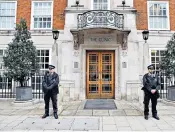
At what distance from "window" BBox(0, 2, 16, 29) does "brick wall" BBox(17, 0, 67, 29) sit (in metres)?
0.39

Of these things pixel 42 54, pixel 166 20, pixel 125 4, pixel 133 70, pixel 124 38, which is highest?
pixel 125 4

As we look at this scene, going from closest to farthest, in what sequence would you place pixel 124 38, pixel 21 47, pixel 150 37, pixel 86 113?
pixel 86 113 < pixel 21 47 < pixel 124 38 < pixel 150 37

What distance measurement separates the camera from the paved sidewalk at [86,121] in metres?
6.38

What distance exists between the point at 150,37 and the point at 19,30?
8.14 m

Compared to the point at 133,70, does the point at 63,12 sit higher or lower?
higher

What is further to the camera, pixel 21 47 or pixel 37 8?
pixel 37 8

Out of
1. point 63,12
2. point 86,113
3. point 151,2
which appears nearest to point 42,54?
point 63,12

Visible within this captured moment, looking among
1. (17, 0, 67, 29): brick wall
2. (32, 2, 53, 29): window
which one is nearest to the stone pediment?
(17, 0, 67, 29): brick wall

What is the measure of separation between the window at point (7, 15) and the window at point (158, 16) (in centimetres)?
923

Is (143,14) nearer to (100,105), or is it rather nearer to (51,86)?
(100,105)

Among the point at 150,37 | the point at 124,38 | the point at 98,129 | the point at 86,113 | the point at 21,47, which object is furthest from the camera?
the point at 150,37

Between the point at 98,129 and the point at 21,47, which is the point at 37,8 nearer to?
the point at 21,47

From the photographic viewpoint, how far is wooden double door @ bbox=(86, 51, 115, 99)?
42.2 feet

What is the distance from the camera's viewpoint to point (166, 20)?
45.5 feet
